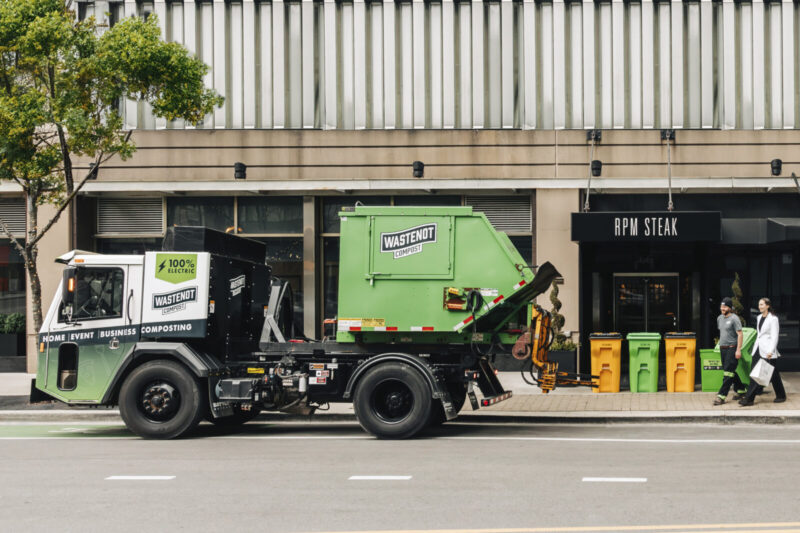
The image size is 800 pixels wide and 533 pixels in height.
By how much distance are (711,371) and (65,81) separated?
11669 millimetres

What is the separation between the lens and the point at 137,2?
20.7m

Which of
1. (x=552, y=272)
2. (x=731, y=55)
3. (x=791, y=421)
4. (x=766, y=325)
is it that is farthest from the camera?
(x=731, y=55)

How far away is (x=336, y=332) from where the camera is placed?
12586mm

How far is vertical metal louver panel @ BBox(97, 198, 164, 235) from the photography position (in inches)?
827

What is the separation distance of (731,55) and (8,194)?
1570cm

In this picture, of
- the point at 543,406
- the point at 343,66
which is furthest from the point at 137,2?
the point at 543,406

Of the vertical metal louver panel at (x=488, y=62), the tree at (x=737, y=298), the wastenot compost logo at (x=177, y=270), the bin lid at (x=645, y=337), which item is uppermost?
the vertical metal louver panel at (x=488, y=62)

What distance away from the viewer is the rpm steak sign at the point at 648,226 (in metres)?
17.3

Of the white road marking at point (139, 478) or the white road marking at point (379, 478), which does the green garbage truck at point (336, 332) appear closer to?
the white road marking at point (379, 478)

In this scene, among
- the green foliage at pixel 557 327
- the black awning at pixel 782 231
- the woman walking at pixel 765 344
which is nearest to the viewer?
the woman walking at pixel 765 344

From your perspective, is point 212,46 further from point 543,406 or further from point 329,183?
point 543,406

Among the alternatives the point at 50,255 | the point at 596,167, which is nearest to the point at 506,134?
the point at 596,167

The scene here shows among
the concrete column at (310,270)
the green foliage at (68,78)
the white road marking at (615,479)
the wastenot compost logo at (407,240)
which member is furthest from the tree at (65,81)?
the white road marking at (615,479)

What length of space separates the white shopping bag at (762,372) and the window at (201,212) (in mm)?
11381
